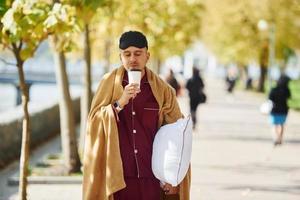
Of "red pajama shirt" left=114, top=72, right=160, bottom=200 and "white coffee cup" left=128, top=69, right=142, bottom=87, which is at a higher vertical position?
"white coffee cup" left=128, top=69, right=142, bottom=87

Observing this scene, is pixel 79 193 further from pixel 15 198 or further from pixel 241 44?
pixel 241 44

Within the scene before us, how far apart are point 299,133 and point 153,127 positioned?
16.0m

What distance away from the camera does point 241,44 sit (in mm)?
43781

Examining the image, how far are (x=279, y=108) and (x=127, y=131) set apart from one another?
11.7 metres

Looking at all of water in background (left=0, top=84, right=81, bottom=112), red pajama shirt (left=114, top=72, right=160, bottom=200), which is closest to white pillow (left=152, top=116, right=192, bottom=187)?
red pajama shirt (left=114, top=72, right=160, bottom=200)

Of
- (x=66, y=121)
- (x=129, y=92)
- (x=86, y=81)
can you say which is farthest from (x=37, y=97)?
(x=129, y=92)

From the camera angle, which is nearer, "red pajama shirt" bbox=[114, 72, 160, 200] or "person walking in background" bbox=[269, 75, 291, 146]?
"red pajama shirt" bbox=[114, 72, 160, 200]

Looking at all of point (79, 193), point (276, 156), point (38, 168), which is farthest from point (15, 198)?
point (276, 156)

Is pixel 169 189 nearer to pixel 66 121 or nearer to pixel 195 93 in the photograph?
pixel 66 121

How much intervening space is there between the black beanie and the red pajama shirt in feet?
0.87

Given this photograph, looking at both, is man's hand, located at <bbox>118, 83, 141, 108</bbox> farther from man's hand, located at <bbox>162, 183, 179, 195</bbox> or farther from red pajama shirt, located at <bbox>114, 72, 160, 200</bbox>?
man's hand, located at <bbox>162, 183, 179, 195</bbox>

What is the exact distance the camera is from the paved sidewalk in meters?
9.98

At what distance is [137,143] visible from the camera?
4867 mm

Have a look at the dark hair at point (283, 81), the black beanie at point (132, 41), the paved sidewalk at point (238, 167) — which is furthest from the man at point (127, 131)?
the dark hair at point (283, 81)
